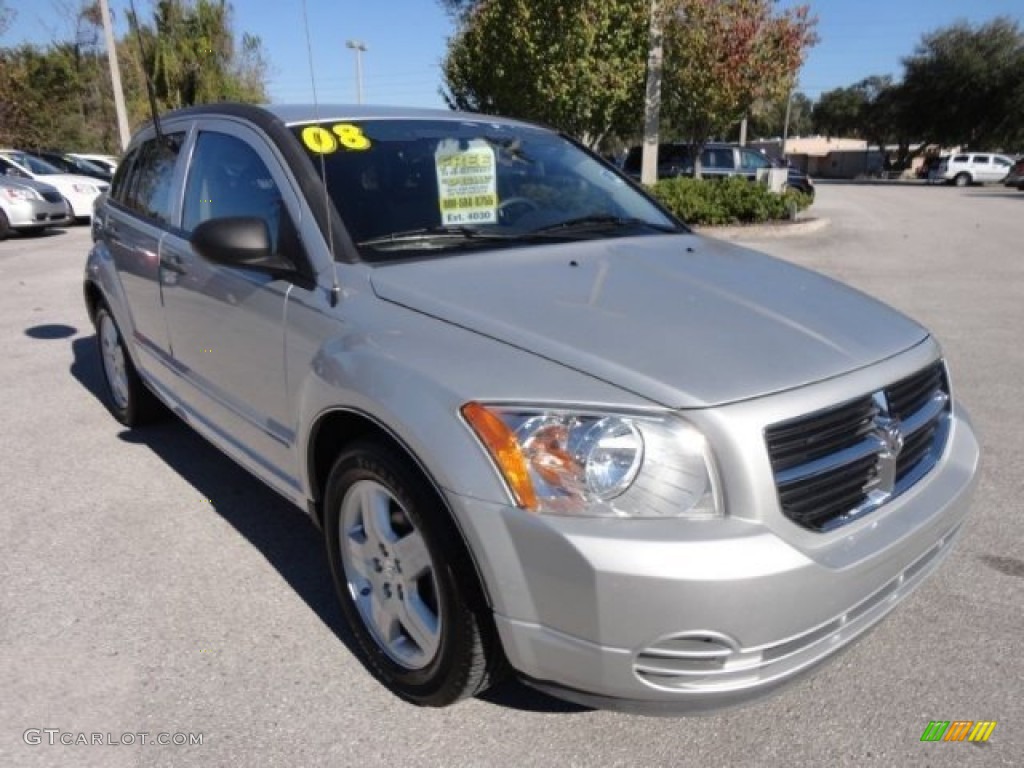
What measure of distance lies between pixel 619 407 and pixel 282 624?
5.33ft

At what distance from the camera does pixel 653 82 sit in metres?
15.9

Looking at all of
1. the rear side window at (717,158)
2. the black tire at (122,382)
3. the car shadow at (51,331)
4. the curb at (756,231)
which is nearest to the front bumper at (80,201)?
the car shadow at (51,331)

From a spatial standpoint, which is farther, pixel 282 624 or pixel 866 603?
pixel 282 624

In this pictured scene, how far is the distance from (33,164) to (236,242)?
18471 mm

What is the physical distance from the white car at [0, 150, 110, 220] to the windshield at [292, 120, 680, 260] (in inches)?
635

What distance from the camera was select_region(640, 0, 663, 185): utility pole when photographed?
1541 centimetres

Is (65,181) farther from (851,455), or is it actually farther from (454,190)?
(851,455)

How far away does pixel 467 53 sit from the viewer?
20.3m

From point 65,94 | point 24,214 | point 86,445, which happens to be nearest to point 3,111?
point 65,94

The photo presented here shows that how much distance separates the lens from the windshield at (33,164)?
17281 mm

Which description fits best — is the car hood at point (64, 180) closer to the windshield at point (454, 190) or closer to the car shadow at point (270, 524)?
the car shadow at point (270, 524)

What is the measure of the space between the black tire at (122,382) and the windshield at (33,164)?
602 inches

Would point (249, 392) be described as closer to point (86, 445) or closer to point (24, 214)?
point (86, 445)

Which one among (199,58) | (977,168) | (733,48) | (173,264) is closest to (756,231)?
(733,48)
